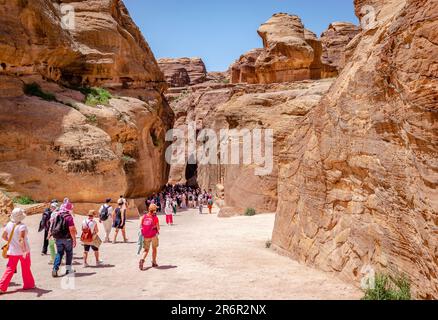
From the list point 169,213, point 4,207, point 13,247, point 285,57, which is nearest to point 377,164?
point 13,247

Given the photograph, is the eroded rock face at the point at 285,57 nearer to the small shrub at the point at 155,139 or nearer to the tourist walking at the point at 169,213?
the small shrub at the point at 155,139

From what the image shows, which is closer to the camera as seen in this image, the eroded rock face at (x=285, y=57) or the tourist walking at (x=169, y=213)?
the tourist walking at (x=169, y=213)

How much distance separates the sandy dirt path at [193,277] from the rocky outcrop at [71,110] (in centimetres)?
685

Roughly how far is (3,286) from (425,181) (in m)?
6.93

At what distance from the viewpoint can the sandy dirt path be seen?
22.3ft

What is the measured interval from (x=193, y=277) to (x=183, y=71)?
225 ft

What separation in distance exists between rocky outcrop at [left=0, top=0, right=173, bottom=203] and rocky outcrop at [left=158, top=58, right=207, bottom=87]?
1713 inches

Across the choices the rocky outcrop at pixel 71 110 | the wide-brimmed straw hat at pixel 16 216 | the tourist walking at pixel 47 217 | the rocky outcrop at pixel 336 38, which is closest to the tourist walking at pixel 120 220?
the tourist walking at pixel 47 217

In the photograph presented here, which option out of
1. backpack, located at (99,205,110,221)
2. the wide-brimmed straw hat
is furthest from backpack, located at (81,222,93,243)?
backpack, located at (99,205,110,221)

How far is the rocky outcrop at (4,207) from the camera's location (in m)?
14.5

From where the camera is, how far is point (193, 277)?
813 centimetres

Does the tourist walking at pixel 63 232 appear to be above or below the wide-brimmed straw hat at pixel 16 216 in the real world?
below
